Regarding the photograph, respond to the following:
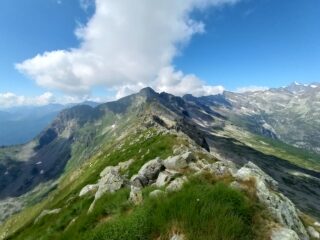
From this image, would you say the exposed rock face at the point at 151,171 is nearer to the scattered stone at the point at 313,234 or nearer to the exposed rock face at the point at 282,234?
the scattered stone at the point at 313,234

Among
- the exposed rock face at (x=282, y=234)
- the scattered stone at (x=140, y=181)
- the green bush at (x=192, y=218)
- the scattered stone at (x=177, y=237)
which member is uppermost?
the green bush at (x=192, y=218)

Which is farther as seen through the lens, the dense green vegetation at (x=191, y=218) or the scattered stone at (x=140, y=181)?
the scattered stone at (x=140, y=181)

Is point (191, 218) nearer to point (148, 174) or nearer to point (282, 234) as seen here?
point (282, 234)

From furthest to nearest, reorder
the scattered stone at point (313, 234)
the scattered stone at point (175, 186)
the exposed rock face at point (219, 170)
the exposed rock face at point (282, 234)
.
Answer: the scattered stone at point (313, 234)
the exposed rock face at point (219, 170)
the scattered stone at point (175, 186)
the exposed rock face at point (282, 234)

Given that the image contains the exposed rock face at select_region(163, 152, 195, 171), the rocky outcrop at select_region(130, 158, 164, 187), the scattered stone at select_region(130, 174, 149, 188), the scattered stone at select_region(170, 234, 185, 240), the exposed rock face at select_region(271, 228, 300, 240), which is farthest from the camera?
the exposed rock face at select_region(163, 152, 195, 171)

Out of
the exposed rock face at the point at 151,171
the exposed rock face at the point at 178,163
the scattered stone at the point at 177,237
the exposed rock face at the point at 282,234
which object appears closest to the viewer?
the scattered stone at the point at 177,237

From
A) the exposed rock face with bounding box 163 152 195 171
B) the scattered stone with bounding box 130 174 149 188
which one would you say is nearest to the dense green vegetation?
the scattered stone with bounding box 130 174 149 188

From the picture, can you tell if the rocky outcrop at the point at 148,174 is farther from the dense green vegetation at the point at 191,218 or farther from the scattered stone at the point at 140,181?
the dense green vegetation at the point at 191,218

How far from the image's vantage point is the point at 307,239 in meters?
18.0

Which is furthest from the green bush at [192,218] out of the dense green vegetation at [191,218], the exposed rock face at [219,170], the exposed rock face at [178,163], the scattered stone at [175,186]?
the exposed rock face at [178,163]

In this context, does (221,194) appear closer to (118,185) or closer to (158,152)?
(118,185)

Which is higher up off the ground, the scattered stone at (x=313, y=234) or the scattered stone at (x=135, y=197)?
the scattered stone at (x=135, y=197)

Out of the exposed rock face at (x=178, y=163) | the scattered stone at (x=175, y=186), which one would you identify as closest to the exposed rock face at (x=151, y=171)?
the exposed rock face at (x=178, y=163)

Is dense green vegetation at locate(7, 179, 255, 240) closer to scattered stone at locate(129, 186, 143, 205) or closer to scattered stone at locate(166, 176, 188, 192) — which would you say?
scattered stone at locate(166, 176, 188, 192)
